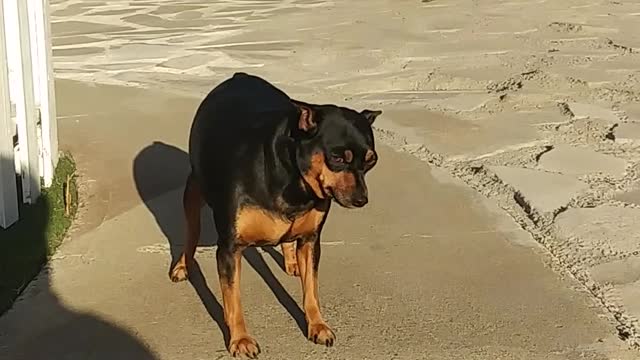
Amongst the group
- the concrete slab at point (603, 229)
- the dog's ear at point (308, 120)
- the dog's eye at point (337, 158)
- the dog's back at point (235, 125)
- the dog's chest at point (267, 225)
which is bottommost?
the concrete slab at point (603, 229)

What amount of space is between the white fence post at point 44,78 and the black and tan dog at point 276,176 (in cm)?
195

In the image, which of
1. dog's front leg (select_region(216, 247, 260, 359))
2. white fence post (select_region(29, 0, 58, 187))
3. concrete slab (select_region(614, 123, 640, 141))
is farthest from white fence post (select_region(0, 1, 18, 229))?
concrete slab (select_region(614, 123, 640, 141))

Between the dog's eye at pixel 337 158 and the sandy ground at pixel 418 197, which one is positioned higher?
the dog's eye at pixel 337 158

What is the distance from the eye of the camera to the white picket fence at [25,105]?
591 centimetres

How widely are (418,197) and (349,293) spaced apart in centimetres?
161

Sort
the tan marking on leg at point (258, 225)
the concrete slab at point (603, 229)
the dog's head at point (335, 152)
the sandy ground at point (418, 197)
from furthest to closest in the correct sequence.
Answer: the concrete slab at point (603, 229) → the sandy ground at point (418, 197) → the tan marking on leg at point (258, 225) → the dog's head at point (335, 152)

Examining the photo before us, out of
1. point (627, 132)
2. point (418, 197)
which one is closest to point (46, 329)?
point (418, 197)

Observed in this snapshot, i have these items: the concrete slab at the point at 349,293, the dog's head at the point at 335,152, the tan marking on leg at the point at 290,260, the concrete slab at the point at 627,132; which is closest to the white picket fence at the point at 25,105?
the concrete slab at the point at 349,293

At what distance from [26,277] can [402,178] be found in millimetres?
2668

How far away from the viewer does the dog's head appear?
3976 mm

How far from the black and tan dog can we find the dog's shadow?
0.88ft

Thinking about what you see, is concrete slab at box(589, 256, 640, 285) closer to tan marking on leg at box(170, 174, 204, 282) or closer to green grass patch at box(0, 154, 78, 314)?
tan marking on leg at box(170, 174, 204, 282)

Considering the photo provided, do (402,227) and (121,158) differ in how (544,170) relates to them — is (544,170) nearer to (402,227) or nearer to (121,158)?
(402,227)

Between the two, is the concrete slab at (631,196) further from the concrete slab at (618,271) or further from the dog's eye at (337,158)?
the dog's eye at (337,158)
